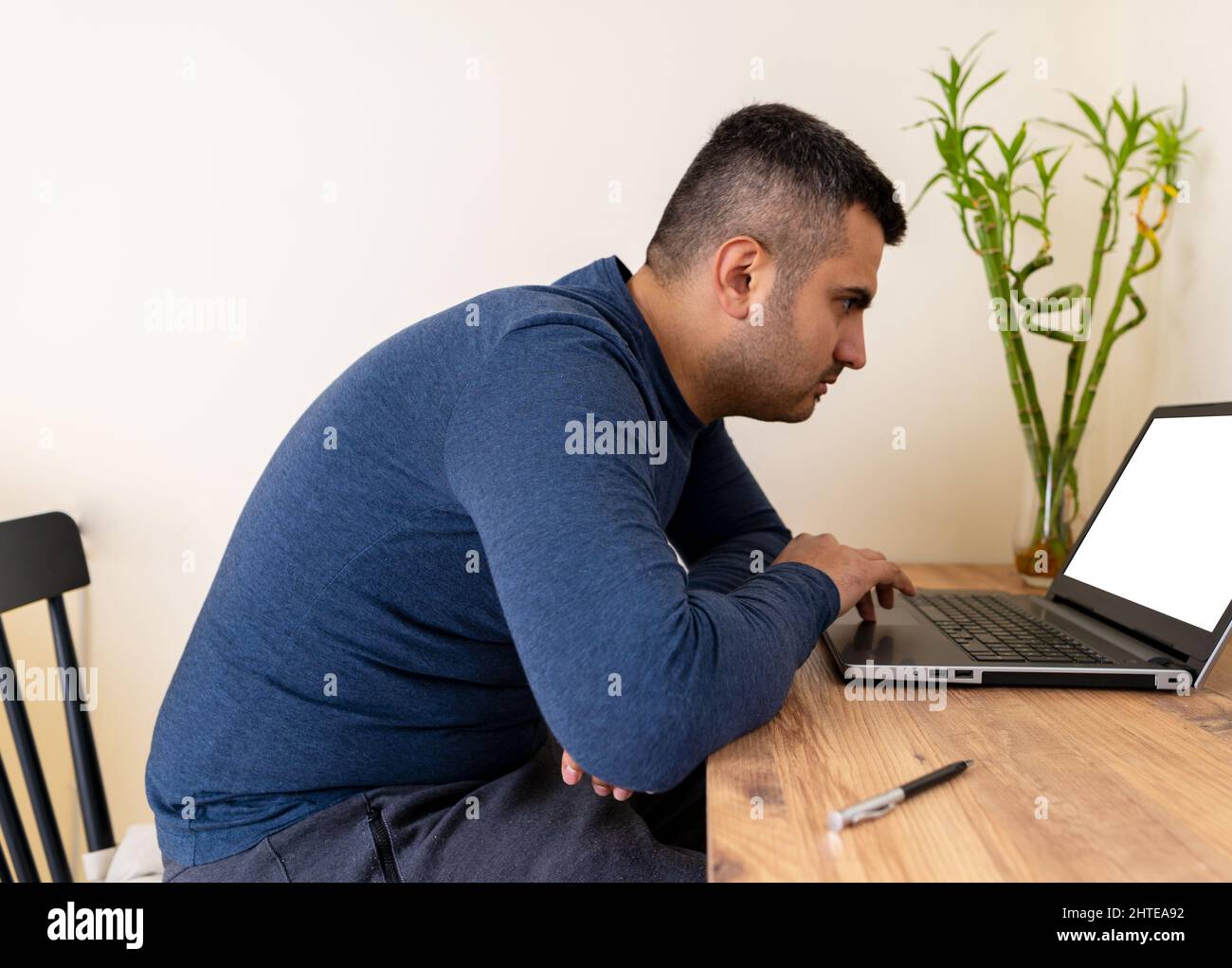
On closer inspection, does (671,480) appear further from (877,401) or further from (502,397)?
(877,401)

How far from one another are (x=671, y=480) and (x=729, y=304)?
197mm

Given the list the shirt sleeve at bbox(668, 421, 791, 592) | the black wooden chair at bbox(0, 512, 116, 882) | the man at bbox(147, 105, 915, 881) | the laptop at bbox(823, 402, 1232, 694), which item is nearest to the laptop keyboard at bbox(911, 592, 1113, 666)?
the laptop at bbox(823, 402, 1232, 694)

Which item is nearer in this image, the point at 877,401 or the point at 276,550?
the point at 276,550

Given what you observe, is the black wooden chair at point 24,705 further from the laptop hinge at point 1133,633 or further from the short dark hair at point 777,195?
the laptop hinge at point 1133,633

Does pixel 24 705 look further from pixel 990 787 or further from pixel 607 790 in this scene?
pixel 990 787

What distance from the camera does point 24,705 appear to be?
116 cm

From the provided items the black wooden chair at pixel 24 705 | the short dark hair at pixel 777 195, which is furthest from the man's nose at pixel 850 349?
the black wooden chair at pixel 24 705

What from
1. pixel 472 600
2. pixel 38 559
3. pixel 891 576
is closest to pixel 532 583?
pixel 472 600

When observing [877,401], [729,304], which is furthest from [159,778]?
[877,401]

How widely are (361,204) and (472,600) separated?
2.99ft

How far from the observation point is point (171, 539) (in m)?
1.55

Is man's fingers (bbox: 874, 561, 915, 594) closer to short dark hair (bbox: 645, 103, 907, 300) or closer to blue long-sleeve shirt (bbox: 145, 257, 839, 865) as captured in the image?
blue long-sleeve shirt (bbox: 145, 257, 839, 865)

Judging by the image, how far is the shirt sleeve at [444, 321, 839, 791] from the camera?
0.61m

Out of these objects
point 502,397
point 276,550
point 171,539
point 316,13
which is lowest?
point 171,539
